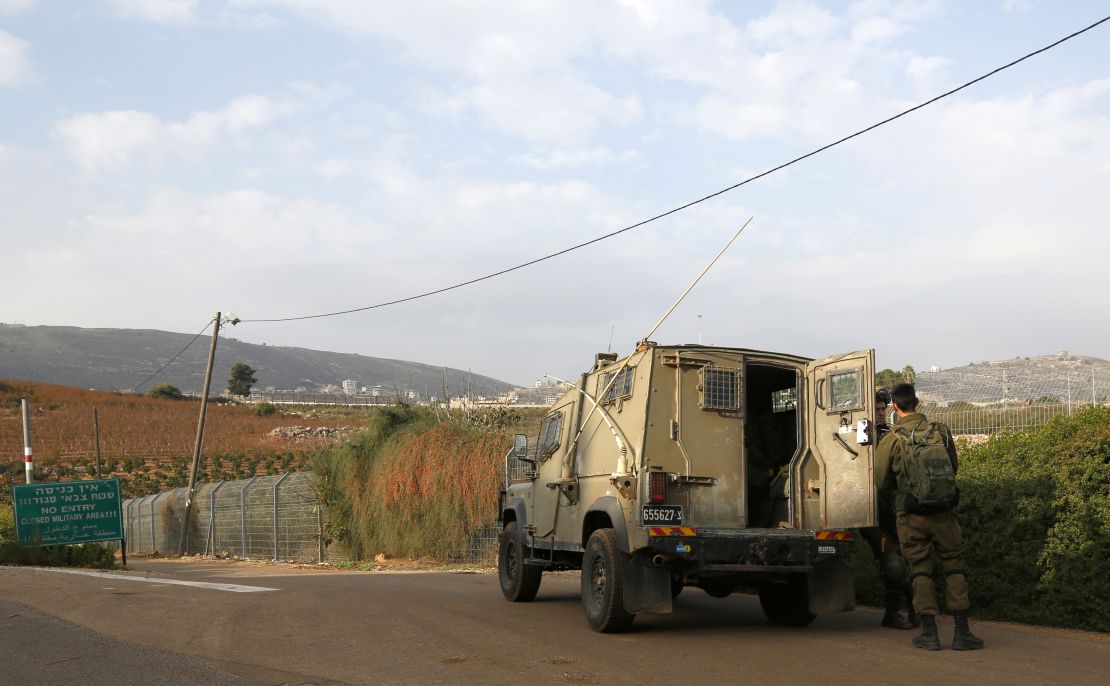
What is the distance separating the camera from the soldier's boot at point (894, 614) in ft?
30.9

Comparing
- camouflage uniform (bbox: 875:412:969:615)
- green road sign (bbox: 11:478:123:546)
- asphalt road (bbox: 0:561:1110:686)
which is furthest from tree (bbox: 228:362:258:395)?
camouflage uniform (bbox: 875:412:969:615)

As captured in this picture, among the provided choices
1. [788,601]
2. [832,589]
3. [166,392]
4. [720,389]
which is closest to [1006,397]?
[788,601]

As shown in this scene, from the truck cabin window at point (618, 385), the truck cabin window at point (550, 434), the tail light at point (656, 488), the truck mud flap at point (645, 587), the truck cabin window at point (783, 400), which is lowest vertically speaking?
the truck mud flap at point (645, 587)

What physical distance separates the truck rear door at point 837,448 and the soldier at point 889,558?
1.71 feet

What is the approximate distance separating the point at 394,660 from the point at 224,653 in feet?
4.45

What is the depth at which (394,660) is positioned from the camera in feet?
24.8

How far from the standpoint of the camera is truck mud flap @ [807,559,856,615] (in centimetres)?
908

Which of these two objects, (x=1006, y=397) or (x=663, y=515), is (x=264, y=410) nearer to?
(x=1006, y=397)

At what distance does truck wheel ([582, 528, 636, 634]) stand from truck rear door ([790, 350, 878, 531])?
5.54ft

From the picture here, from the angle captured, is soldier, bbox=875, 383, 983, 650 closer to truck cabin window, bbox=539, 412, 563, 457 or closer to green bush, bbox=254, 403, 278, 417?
truck cabin window, bbox=539, 412, 563, 457

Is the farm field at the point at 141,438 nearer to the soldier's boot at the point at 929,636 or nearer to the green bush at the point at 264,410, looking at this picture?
the green bush at the point at 264,410

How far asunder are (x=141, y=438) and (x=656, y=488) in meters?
79.1

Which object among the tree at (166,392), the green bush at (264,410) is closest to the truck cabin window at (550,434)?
the green bush at (264,410)

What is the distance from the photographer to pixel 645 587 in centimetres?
878
